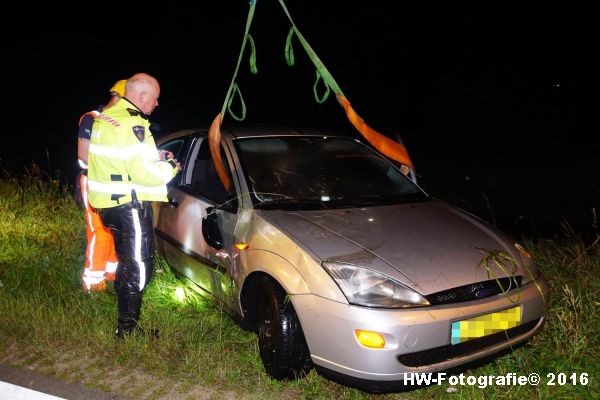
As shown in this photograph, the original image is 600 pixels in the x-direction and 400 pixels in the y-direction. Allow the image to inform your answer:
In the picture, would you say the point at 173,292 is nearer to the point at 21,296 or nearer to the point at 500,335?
the point at 21,296

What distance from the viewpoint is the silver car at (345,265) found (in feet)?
8.75

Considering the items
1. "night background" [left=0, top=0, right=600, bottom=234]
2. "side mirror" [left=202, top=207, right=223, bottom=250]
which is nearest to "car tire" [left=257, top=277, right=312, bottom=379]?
"side mirror" [left=202, top=207, right=223, bottom=250]

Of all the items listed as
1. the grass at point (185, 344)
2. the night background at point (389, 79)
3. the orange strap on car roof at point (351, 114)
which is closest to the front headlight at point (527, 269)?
the grass at point (185, 344)

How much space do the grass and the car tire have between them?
0.26 feet

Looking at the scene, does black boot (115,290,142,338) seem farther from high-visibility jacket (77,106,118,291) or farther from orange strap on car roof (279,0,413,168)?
orange strap on car roof (279,0,413,168)

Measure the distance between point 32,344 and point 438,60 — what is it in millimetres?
25257

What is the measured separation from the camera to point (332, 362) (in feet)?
8.98

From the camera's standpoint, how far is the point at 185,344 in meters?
3.47

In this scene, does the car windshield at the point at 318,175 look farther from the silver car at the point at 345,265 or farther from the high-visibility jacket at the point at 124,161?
the high-visibility jacket at the point at 124,161

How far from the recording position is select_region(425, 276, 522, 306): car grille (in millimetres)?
2719

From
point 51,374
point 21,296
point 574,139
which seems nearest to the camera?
point 51,374

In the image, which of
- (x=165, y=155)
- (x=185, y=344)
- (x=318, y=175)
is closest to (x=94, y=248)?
(x=165, y=155)

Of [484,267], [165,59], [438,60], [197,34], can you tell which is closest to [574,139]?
[438,60]

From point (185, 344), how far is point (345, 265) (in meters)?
1.31
